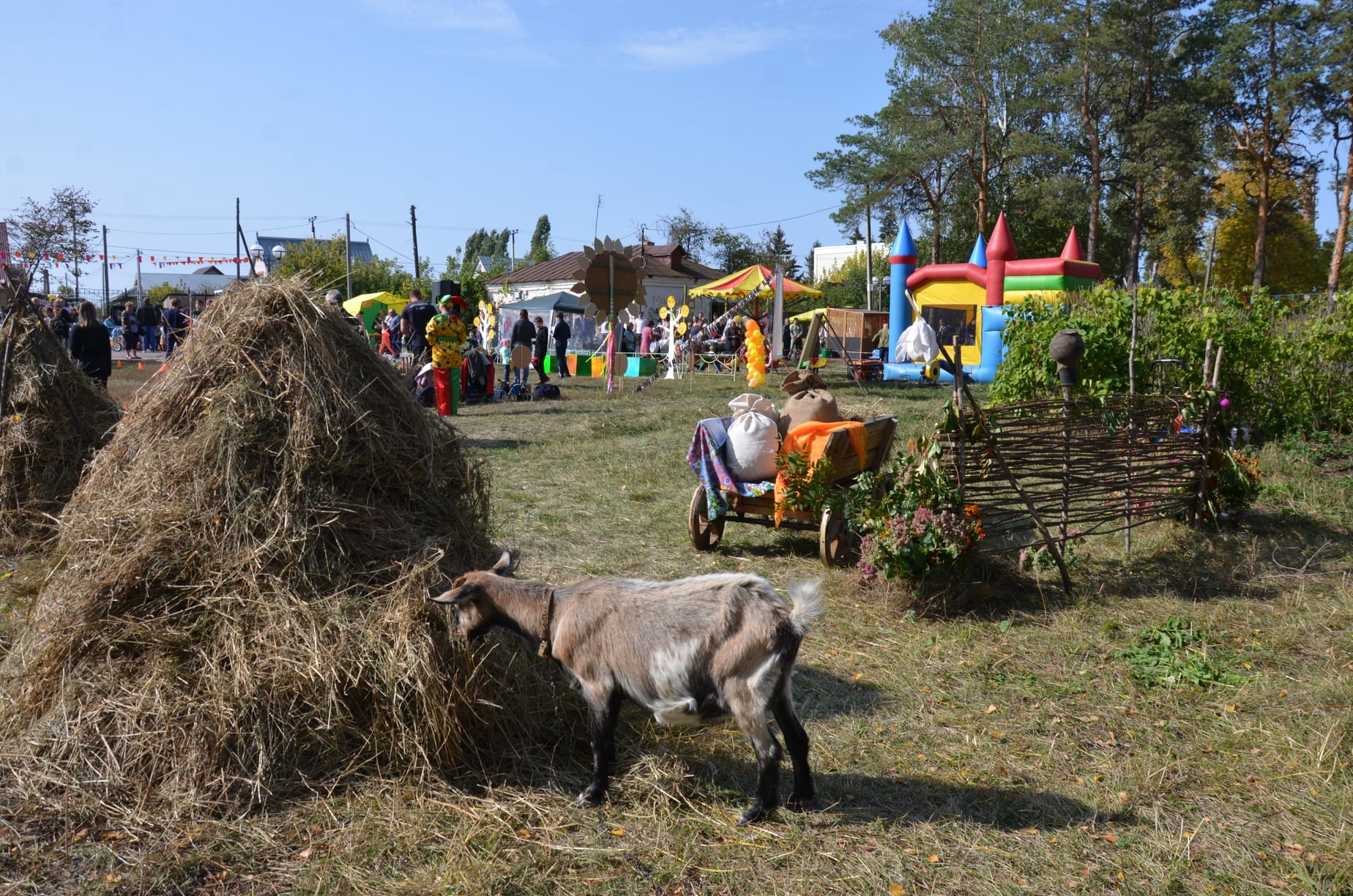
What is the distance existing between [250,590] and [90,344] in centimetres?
928

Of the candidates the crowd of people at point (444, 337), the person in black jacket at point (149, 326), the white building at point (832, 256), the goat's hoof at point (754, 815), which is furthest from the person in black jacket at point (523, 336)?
the white building at point (832, 256)

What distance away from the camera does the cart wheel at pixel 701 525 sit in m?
7.95

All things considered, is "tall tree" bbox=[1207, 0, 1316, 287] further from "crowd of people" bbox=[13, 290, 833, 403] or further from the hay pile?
the hay pile

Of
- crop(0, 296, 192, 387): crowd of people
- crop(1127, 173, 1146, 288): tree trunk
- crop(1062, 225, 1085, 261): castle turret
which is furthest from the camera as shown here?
crop(1127, 173, 1146, 288): tree trunk

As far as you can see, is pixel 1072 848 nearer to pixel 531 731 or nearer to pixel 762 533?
pixel 531 731

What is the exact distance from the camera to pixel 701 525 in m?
8.09

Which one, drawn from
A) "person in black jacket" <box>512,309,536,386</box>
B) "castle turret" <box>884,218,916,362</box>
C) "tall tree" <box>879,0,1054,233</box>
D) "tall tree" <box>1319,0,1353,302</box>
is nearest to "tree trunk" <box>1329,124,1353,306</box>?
"tall tree" <box>1319,0,1353,302</box>

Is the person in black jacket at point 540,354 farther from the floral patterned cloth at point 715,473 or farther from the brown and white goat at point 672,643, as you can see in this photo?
the brown and white goat at point 672,643

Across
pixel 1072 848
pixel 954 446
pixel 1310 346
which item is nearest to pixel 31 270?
pixel 954 446

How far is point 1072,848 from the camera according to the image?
3.80 metres

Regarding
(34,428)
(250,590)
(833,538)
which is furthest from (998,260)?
(250,590)

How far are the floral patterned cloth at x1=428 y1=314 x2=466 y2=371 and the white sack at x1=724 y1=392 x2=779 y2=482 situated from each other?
351 inches

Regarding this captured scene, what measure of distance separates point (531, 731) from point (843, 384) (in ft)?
59.8

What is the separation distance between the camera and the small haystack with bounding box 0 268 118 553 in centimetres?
744
